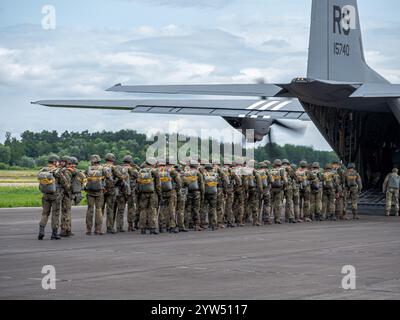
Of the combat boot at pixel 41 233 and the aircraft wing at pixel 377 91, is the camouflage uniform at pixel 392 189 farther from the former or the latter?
the combat boot at pixel 41 233

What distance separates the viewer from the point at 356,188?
22.7 meters

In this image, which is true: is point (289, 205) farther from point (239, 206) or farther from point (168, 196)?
point (168, 196)

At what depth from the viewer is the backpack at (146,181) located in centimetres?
1772

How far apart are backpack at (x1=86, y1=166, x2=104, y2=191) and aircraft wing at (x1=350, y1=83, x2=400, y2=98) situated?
6878 mm

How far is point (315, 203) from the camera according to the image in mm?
22469

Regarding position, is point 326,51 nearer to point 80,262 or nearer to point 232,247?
point 232,247

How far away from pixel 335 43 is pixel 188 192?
7160 mm

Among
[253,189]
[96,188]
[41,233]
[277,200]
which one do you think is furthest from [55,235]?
[277,200]

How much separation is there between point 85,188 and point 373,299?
389 inches

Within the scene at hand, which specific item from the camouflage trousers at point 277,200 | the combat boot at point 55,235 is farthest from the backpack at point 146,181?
the camouflage trousers at point 277,200

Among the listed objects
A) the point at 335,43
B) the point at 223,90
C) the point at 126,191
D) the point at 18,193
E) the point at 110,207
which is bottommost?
the point at 18,193

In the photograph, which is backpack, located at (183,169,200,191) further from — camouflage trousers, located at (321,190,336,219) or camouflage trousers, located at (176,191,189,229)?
camouflage trousers, located at (321,190,336,219)

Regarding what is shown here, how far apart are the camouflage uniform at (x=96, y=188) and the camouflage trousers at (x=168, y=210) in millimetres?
1423

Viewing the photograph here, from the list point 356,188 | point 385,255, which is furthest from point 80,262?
point 356,188
